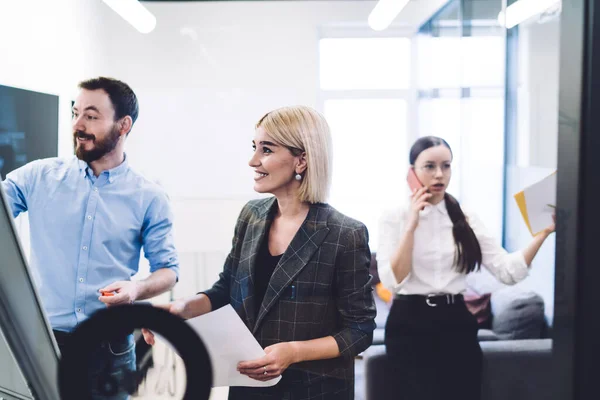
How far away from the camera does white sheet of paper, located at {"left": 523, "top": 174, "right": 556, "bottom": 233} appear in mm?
1189

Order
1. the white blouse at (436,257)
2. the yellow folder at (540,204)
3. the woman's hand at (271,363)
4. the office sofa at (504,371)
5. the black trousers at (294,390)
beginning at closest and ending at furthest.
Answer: the woman's hand at (271,363) < the black trousers at (294,390) < the yellow folder at (540,204) < the office sofa at (504,371) < the white blouse at (436,257)

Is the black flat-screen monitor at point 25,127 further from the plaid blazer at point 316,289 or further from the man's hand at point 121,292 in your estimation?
the plaid blazer at point 316,289

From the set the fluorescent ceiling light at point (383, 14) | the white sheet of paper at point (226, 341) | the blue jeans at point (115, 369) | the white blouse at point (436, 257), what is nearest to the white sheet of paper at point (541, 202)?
the white blouse at point (436, 257)

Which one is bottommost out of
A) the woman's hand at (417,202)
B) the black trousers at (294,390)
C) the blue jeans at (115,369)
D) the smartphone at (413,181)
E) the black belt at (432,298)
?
the black trousers at (294,390)

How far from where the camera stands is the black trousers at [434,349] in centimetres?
168

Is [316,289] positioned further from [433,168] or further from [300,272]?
[433,168]

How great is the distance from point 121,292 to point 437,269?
962 millimetres

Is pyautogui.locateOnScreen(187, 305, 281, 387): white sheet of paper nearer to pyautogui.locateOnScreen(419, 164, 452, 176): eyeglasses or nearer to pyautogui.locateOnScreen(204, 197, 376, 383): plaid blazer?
pyautogui.locateOnScreen(204, 197, 376, 383): plaid blazer

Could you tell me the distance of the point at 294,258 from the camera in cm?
98

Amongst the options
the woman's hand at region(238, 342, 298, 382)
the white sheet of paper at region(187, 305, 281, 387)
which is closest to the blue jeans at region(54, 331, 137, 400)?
the white sheet of paper at region(187, 305, 281, 387)

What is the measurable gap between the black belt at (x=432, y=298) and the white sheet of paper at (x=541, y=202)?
1.24 feet

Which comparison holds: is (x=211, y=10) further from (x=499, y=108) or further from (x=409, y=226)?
(x=499, y=108)

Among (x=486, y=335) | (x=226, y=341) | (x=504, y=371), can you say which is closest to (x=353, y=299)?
(x=226, y=341)

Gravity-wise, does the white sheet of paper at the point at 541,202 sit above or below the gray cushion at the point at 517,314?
above
